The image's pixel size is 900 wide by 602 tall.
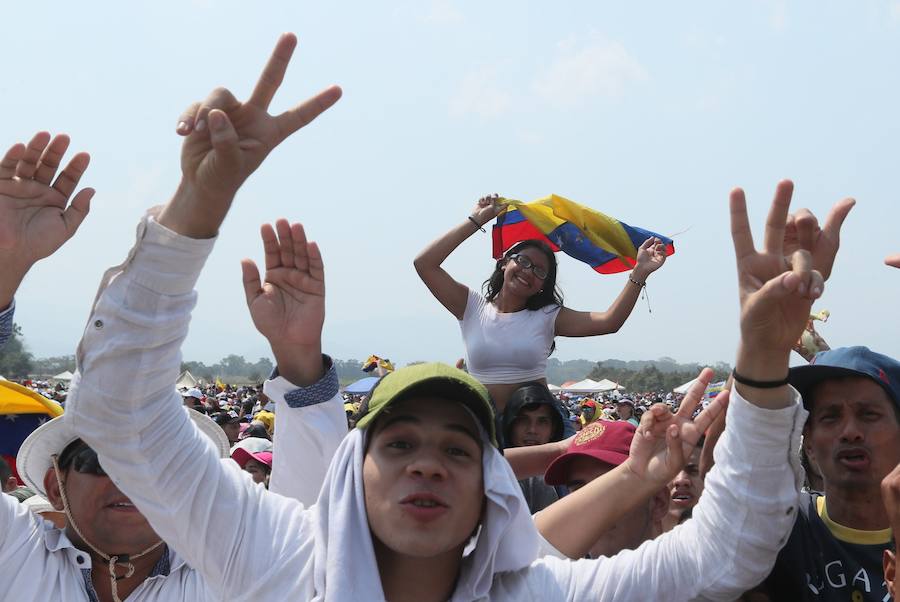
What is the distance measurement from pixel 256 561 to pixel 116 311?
64 cm

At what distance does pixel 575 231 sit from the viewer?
6.98 m

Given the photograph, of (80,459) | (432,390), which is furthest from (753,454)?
(80,459)

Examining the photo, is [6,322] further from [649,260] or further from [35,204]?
[649,260]

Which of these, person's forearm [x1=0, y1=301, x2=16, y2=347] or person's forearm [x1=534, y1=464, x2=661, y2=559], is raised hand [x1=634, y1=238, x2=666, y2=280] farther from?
person's forearm [x1=0, y1=301, x2=16, y2=347]

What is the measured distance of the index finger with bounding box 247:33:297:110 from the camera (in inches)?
84.1

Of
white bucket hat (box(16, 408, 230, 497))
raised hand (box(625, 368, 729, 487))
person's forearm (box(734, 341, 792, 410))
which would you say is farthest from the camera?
white bucket hat (box(16, 408, 230, 497))

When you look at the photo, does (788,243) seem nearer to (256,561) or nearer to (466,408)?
(466,408)

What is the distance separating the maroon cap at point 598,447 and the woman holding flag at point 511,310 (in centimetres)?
177

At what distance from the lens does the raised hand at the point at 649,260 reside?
5.55 m

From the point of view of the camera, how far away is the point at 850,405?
2609 millimetres

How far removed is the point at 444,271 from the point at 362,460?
327 centimetres

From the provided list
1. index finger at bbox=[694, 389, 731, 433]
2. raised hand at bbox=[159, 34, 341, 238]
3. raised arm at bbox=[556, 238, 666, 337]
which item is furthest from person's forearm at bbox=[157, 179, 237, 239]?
raised arm at bbox=[556, 238, 666, 337]

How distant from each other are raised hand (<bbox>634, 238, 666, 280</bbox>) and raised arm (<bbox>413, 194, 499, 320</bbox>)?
3.45 ft

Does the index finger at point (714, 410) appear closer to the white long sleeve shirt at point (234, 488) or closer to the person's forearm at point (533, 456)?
the white long sleeve shirt at point (234, 488)
